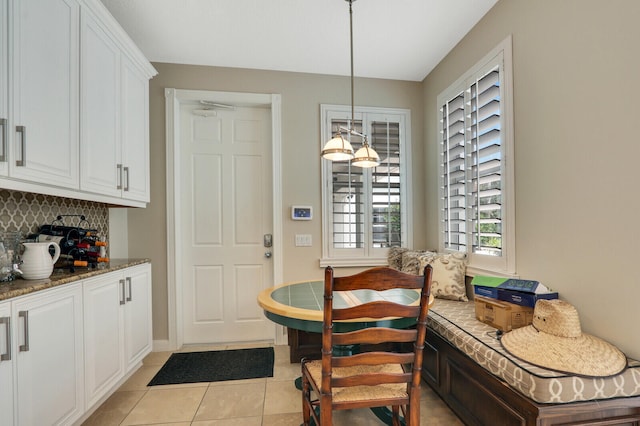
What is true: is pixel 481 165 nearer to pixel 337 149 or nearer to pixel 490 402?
pixel 337 149

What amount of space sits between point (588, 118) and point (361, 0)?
1.57m

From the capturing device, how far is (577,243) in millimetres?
1641

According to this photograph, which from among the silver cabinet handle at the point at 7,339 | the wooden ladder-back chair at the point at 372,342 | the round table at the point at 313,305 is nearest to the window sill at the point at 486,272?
the round table at the point at 313,305

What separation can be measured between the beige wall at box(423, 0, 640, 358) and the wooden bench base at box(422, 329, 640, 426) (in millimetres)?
310

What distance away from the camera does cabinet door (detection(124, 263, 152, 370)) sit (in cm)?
223

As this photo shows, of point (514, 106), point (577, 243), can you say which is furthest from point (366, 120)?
point (577, 243)

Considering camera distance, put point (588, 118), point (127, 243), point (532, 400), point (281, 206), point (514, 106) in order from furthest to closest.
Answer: point (281, 206), point (127, 243), point (514, 106), point (588, 118), point (532, 400)

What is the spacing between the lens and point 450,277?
96.7 inches

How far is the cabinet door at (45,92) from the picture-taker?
4.60 feet

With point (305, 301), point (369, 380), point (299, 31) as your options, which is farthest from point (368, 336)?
point (299, 31)

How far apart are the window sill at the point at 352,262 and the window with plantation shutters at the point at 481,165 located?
67cm

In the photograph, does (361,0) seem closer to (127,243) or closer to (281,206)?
(281,206)

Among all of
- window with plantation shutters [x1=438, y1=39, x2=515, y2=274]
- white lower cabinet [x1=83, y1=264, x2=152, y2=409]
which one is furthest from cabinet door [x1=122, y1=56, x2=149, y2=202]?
window with plantation shutters [x1=438, y1=39, x2=515, y2=274]

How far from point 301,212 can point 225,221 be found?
78cm
